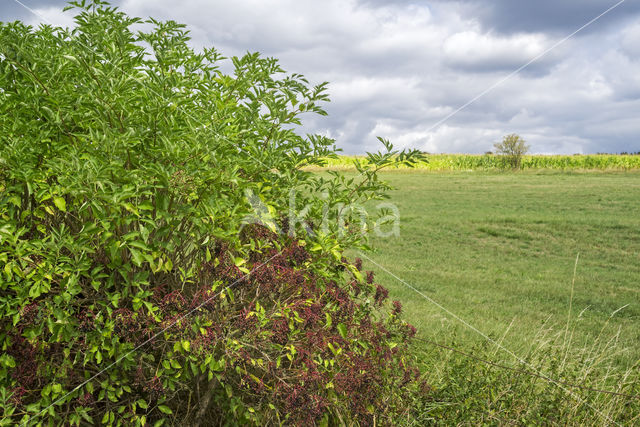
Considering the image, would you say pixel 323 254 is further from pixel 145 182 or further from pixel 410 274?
pixel 410 274

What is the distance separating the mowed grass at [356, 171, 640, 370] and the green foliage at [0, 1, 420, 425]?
2.13 metres

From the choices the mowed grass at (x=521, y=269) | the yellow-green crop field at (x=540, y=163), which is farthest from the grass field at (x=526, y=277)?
the yellow-green crop field at (x=540, y=163)

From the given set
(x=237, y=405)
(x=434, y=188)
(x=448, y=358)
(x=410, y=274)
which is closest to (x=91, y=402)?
(x=237, y=405)

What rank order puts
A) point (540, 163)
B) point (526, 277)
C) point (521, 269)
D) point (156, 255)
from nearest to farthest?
point (156, 255) < point (526, 277) < point (521, 269) < point (540, 163)

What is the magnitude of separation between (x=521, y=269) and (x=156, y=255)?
8.46 metres

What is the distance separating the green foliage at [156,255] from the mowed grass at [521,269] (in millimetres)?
2126

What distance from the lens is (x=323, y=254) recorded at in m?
3.34

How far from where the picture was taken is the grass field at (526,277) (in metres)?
4.95

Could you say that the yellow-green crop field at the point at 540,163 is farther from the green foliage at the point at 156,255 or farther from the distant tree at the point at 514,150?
the green foliage at the point at 156,255

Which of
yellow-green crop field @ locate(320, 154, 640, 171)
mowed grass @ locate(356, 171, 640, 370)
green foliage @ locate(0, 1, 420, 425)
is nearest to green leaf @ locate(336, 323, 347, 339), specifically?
green foliage @ locate(0, 1, 420, 425)

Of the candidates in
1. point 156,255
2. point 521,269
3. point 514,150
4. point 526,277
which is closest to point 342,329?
point 156,255

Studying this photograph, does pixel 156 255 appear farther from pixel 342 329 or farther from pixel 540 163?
pixel 540 163

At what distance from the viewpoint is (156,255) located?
271 centimetres

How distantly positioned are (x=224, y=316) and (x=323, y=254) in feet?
2.44
